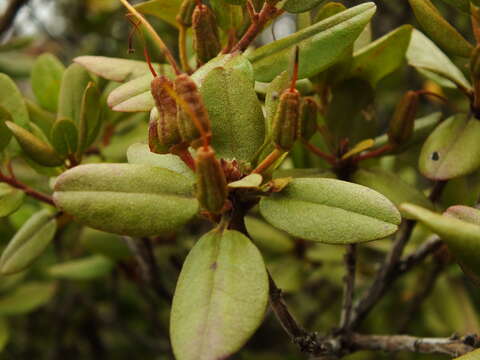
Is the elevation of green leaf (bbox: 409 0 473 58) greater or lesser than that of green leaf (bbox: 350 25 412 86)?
greater

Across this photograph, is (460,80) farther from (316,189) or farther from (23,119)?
(23,119)

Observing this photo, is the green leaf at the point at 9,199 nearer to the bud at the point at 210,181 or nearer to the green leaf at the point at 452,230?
the bud at the point at 210,181

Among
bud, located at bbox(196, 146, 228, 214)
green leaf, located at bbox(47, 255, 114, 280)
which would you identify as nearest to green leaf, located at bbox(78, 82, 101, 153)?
bud, located at bbox(196, 146, 228, 214)

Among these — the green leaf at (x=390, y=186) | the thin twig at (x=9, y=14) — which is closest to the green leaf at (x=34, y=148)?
the green leaf at (x=390, y=186)

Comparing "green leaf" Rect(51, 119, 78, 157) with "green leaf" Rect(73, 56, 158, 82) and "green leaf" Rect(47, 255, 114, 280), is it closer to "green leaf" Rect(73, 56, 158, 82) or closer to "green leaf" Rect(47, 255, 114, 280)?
"green leaf" Rect(73, 56, 158, 82)

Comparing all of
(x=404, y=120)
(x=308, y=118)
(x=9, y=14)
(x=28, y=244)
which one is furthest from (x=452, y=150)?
(x=9, y=14)

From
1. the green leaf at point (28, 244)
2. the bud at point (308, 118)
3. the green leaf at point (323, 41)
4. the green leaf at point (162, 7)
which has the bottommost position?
the green leaf at point (28, 244)
